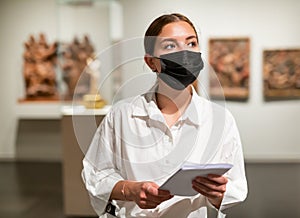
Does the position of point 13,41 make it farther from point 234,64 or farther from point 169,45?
point 169,45

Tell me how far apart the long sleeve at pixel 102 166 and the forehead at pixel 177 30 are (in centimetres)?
20

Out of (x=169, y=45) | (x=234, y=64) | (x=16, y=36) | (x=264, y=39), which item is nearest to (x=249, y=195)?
(x=234, y=64)

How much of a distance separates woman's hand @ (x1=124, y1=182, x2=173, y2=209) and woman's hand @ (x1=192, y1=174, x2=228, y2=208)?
0.06 m

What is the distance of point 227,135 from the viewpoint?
0.89m

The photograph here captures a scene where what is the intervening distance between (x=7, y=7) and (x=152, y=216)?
4.11m

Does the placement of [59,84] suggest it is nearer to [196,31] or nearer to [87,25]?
[87,25]

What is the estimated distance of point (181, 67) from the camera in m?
0.87

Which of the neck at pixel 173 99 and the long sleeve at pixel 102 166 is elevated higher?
the neck at pixel 173 99

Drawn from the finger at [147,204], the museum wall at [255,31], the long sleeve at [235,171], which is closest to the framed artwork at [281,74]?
the museum wall at [255,31]

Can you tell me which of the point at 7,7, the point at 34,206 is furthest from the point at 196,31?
the point at 7,7

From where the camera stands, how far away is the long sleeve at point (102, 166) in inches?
35.5

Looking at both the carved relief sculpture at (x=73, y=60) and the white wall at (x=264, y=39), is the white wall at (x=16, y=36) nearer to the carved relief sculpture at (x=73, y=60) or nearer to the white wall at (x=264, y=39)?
the carved relief sculpture at (x=73, y=60)

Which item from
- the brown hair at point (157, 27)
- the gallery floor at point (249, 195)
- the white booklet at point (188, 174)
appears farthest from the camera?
the gallery floor at point (249, 195)

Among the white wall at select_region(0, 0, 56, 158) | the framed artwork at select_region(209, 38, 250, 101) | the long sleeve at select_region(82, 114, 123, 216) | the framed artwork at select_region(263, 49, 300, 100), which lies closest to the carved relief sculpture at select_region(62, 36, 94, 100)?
the white wall at select_region(0, 0, 56, 158)
